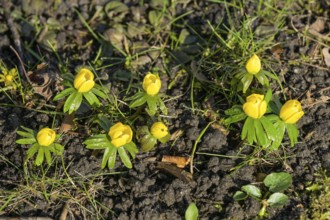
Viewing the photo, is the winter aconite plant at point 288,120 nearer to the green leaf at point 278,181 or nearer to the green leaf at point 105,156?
the green leaf at point 278,181

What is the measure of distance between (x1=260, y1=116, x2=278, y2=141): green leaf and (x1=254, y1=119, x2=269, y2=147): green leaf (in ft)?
0.06

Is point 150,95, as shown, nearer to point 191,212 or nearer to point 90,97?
point 90,97

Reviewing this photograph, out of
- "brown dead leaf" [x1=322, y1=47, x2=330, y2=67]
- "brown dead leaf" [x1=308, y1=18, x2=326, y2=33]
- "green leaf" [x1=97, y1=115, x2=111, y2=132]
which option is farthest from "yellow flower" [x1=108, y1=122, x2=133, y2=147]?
"brown dead leaf" [x1=308, y1=18, x2=326, y2=33]

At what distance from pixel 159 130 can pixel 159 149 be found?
0.25m

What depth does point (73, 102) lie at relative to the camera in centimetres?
288

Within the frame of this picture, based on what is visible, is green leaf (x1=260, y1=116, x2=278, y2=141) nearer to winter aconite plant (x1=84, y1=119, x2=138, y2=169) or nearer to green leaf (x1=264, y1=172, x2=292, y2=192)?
green leaf (x1=264, y1=172, x2=292, y2=192)

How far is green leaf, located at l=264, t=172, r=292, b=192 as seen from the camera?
9.59ft

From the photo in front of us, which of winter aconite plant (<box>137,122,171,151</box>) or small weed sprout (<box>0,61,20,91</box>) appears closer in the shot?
winter aconite plant (<box>137,122,171,151</box>)

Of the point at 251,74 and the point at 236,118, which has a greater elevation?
the point at 251,74

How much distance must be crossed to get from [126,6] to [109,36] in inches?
11.2

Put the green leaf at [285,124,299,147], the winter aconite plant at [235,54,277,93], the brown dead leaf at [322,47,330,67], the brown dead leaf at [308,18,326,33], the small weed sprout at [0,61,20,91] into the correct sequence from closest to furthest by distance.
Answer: the green leaf at [285,124,299,147], the winter aconite plant at [235,54,277,93], the small weed sprout at [0,61,20,91], the brown dead leaf at [322,47,330,67], the brown dead leaf at [308,18,326,33]

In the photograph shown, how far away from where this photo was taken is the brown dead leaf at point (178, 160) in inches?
120

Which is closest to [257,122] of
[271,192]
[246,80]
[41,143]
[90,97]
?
[246,80]

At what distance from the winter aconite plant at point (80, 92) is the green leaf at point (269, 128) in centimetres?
83
